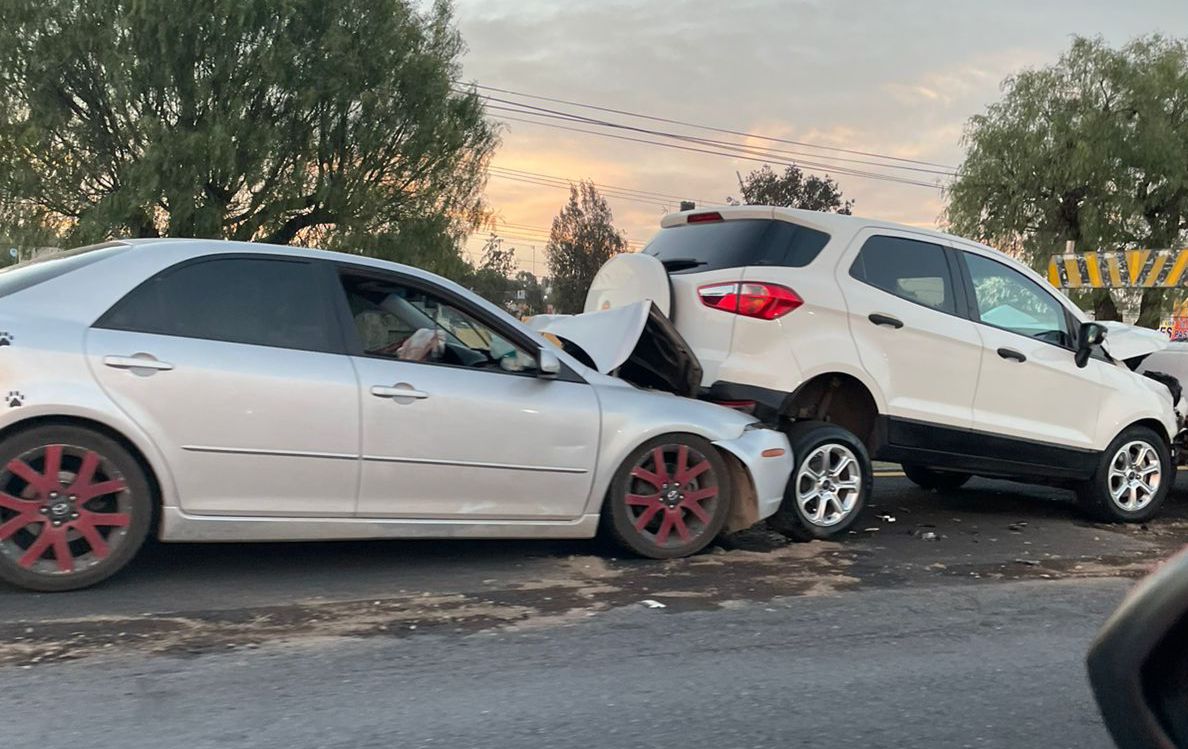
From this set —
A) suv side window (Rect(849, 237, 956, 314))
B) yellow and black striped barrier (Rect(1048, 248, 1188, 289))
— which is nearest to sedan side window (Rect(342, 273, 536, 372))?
suv side window (Rect(849, 237, 956, 314))

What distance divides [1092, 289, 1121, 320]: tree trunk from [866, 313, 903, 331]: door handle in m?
24.7

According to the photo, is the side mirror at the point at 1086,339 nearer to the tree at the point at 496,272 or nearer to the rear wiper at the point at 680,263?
the rear wiper at the point at 680,263

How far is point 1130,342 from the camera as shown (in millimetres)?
7598

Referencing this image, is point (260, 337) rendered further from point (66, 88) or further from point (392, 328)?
point (66, 88)

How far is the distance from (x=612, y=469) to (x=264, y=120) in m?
20.5

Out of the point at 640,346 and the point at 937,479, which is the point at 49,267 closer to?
the point at 640,346

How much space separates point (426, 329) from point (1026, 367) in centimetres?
408

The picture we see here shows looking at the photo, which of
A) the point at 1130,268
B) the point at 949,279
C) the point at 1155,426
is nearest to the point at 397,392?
the point at 949,279

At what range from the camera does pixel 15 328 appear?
419cm

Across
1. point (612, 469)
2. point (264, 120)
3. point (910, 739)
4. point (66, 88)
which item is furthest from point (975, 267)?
point (66, 88)

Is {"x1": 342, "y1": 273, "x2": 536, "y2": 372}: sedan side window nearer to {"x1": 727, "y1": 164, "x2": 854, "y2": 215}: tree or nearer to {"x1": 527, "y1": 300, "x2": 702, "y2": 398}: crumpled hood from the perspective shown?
{"x1": 527, "y1": 300, "x2": 702, "y2": 398}: crumpled hood

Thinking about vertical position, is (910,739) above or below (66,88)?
below

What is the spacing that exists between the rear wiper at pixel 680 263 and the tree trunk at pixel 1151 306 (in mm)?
26552

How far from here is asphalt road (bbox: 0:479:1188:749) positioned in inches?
126
